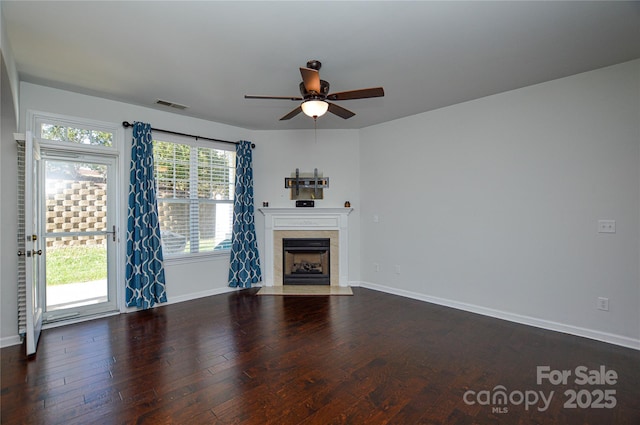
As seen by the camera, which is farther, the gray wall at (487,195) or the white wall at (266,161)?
the white wall at (266,161)

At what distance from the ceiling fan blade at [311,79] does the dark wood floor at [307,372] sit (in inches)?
96.8

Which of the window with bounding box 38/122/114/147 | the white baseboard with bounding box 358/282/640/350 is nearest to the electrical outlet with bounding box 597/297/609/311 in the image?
the white baseboard with bounding box 358/282/640/350

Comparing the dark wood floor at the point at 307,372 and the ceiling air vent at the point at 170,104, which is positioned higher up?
the ceiling air vent at the point at 170,104

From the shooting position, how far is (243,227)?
5.18 m

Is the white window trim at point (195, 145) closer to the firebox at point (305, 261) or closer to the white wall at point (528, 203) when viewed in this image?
the firebox at point (305, 261)

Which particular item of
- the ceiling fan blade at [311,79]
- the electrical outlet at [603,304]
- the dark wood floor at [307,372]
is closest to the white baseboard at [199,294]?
the dark wood floor at [307,372]

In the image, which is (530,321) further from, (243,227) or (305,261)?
(243,227)

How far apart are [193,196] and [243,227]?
37.2 inches

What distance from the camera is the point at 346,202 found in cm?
540

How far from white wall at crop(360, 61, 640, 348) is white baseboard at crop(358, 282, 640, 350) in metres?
0.01

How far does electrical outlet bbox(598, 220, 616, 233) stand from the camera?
3.09 meters

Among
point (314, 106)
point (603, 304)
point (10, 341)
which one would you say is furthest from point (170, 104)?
point (603, 304)

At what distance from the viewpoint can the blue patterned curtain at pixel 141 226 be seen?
4039 millimetres

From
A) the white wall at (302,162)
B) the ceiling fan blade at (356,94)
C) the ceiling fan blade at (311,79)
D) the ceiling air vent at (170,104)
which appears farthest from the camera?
the white wall at (302,162)
